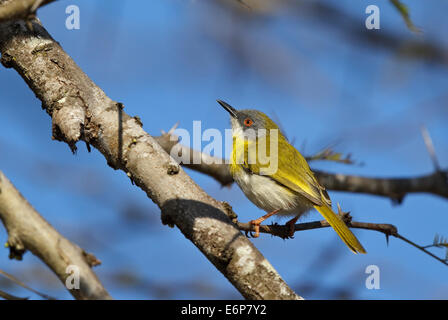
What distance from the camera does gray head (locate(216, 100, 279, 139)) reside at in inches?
220

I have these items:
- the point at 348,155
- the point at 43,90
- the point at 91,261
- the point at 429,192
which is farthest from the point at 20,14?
the point at 429,192

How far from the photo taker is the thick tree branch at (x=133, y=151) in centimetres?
238

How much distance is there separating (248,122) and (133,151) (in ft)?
9.83

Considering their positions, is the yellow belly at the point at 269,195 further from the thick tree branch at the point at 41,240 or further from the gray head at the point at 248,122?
the thick tree branch at the point at 41,240

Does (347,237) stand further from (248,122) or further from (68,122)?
(68,122)

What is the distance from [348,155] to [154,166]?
2.20 meters

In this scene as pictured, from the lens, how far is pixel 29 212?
64.2 inches

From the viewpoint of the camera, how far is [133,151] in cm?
274

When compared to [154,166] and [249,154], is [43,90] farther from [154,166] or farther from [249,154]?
[249,154]

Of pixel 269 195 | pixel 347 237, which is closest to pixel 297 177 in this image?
pixel 269 195

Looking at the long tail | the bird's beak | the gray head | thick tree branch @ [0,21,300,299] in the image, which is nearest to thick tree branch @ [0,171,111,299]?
thick tree branch @ [0,21,300,299]

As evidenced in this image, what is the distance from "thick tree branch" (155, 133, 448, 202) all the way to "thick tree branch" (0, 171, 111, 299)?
303 cm

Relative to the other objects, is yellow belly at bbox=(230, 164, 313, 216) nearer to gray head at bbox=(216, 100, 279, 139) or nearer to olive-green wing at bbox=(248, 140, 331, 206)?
olive-green wing at bbox=(248, 140, 331, 206)
